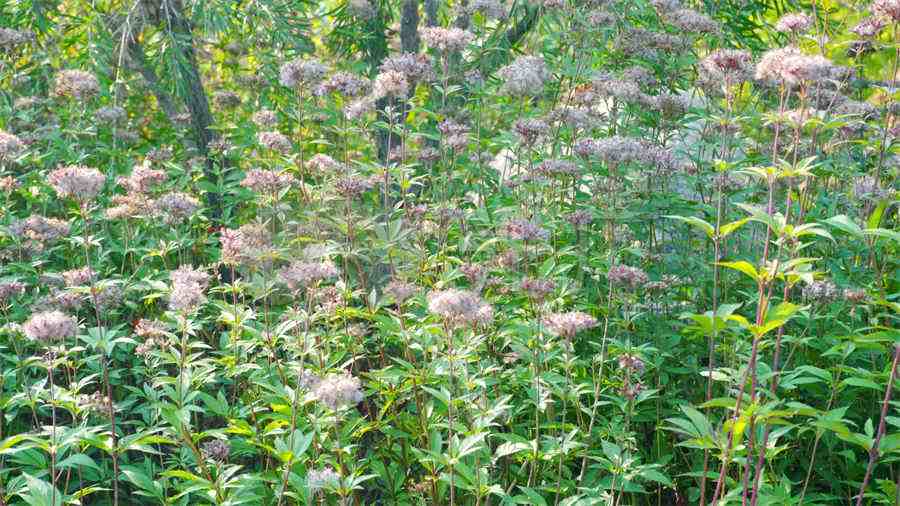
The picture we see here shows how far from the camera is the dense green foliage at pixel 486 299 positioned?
337 centimetres

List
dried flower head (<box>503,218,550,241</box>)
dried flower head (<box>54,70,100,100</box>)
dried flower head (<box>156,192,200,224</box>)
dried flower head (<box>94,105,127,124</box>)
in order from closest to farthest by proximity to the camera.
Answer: dried flower head (<box>503,218,550,241</box>), dried flower head (<box>156,192,200,224</box>), dried flower head (<box>54,70,100,100</box>), dried flower head (<box>94,105,127,124</box>)

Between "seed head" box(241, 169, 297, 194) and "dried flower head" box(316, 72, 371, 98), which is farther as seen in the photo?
"dried flower head" box(316, 72, 371, 98)

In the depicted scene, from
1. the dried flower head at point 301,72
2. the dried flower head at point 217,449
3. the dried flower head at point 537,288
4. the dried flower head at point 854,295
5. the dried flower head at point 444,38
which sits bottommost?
the dried flower head at point 217,449

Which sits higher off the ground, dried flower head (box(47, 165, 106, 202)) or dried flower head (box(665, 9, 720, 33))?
dried flower head (box(665, 9, 720, 33))

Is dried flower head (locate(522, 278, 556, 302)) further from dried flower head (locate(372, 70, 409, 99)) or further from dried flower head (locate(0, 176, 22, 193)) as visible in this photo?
dried flower head (locate(0, 176, 22, 193))

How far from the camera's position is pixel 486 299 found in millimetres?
4270

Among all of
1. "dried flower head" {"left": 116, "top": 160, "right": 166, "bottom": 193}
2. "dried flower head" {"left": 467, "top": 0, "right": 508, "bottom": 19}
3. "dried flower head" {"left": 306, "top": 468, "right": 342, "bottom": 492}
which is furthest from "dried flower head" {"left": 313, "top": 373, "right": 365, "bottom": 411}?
"dried flower head" {"left": 467, "top": 0, "right": 508, "bottom": 19}

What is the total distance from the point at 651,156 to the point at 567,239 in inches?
36.4

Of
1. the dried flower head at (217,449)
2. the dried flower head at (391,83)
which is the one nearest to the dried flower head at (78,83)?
the dried flower head at (391,83)

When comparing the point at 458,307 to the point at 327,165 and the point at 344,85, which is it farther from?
the point at 344,85

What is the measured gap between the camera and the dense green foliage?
3373 mm

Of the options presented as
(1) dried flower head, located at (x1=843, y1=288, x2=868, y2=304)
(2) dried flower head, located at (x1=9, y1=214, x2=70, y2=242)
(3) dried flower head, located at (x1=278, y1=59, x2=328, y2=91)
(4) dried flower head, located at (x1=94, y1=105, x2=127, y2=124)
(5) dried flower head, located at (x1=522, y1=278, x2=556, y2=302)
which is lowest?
(1) dried flower head, located at (x1=843, y1=288, x2=868, y2=304)

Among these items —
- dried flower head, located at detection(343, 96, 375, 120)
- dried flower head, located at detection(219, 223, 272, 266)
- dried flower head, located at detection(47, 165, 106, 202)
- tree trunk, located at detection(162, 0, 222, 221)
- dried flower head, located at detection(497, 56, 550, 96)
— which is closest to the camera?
dried flower head, located at detection(47, 165, 106, 202)

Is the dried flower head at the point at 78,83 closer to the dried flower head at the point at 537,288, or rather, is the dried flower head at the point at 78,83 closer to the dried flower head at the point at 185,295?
the dried flower head at the point at 185,295
